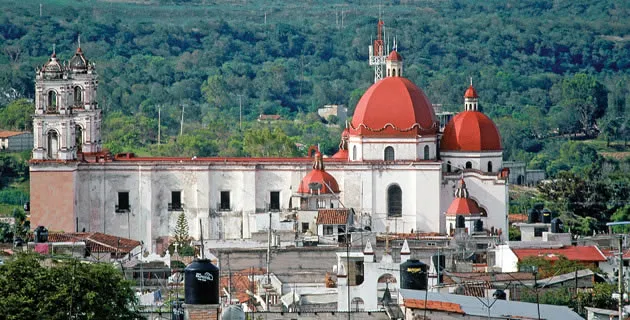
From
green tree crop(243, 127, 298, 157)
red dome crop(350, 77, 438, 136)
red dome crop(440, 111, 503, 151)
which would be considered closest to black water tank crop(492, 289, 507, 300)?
red dome crop(350, 77, 438, 136)

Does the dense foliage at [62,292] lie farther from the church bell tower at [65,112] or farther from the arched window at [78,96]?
the arched window at [78,96]

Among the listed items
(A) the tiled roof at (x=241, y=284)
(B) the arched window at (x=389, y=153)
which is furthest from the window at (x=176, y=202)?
(A) the tiled roof at (x=241, y=284)

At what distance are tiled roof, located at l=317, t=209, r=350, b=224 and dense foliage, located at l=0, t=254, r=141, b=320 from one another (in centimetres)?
2888

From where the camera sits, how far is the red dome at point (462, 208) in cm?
8081

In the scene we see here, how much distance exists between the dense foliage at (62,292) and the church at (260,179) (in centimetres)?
3409

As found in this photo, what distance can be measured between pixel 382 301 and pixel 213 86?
142 meters

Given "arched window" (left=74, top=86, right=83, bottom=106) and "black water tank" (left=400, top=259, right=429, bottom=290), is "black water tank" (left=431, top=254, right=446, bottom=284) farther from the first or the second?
"arched window" (left=74, top=86, right=83, bottom=106)

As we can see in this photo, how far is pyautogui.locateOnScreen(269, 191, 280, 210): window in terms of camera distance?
8431 centimetres

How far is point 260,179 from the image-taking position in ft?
278

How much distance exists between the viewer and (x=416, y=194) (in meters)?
83.9

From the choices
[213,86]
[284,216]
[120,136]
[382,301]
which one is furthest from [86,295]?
[213,86]

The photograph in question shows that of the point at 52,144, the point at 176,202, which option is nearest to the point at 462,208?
the point at 176,202

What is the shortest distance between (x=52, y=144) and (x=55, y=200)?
7.30 feet

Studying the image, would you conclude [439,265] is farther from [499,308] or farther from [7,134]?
[7,134]
